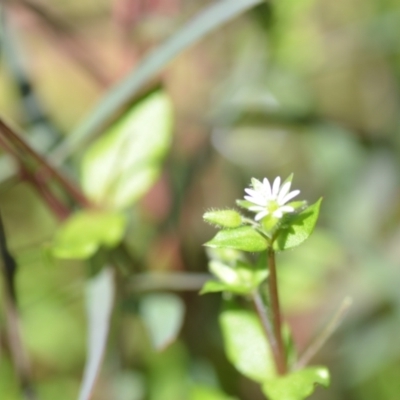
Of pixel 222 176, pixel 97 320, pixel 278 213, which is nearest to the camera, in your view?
pixel 278 213

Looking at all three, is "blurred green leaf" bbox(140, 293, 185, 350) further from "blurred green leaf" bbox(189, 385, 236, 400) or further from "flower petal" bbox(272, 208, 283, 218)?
"flower petal" bbox(272, 208, 283, 218)

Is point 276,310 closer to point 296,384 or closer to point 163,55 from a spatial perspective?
point 296,384

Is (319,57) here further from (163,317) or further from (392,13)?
(163,317)

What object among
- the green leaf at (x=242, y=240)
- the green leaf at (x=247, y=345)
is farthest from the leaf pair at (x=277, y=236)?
the green leaf at (x=247, y=345)

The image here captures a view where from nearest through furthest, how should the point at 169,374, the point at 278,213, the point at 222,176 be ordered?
the point at 278,213
the point at 169,374
the point at 222,176

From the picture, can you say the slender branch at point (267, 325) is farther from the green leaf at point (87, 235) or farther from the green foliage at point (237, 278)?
the green leaf at point (87, 235)

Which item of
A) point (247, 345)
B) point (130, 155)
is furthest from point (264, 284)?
point (130, 155)

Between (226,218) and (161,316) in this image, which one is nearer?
(226,218)
